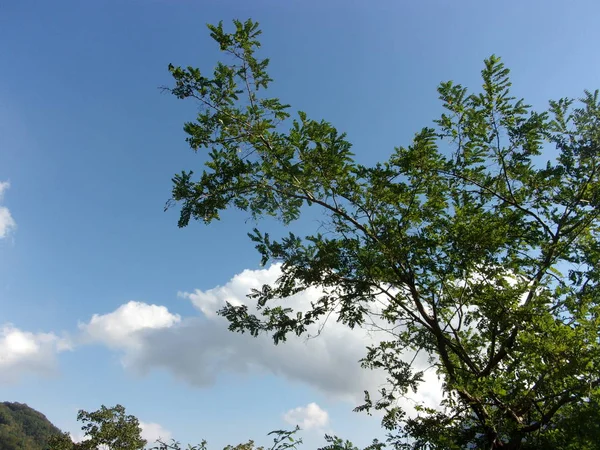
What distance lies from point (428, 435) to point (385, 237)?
128 inches

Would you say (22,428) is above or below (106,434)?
above

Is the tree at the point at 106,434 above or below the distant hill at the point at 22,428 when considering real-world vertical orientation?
below

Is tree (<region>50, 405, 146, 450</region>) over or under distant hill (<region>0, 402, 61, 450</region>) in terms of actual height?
under

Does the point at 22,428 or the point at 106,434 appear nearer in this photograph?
the point at 106,434

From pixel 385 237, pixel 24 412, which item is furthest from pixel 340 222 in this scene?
pixel 24 412

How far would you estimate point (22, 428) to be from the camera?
551ft

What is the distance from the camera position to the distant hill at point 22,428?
5320 inches

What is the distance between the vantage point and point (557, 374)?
5031 mm

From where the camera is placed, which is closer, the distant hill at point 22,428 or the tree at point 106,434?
the tree at point 106,434

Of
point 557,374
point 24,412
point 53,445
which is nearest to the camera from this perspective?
point 557,374

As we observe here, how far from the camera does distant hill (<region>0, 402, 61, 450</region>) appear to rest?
135 m

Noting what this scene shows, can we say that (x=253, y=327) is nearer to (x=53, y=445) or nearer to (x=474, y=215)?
(x=474, y=215)

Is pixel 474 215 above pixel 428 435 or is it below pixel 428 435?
above

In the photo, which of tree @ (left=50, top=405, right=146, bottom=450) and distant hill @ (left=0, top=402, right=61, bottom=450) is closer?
tree @ (left=50, top=405, right=146, bottom=450)
